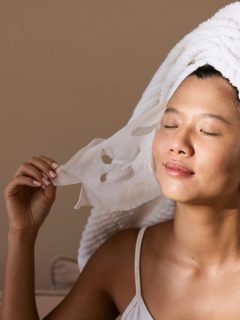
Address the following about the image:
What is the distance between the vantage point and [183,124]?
96 cm

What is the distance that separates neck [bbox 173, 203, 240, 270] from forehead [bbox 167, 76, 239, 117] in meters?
0.16

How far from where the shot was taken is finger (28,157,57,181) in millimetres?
1080

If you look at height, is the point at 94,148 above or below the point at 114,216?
above

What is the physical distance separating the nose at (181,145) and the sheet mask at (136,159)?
0.42ft

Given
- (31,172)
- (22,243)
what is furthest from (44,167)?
(22,243)

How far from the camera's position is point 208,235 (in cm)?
105

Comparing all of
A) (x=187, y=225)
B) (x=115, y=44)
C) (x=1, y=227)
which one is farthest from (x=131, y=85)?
(x=187, y=225)

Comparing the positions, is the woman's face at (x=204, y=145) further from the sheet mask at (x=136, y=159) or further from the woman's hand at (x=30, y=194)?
the woman's hand at (x=30, y=194)

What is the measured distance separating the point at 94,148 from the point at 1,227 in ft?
2.01

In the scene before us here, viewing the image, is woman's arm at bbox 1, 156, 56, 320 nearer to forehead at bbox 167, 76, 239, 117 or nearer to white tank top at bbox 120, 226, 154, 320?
white tank top at bbox 120, 226, 154, 320

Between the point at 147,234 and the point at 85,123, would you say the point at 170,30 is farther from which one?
the point at 147,234

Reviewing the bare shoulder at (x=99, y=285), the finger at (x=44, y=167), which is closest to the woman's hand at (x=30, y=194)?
the finger at (x=44, y=167)

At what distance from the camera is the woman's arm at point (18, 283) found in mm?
1122

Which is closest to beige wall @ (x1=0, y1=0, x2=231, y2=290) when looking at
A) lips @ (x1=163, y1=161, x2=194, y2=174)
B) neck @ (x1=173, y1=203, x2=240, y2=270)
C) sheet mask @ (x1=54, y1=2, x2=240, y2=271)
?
sheet mask @ (x1=54, y1=2, x2=240, y2=271)
